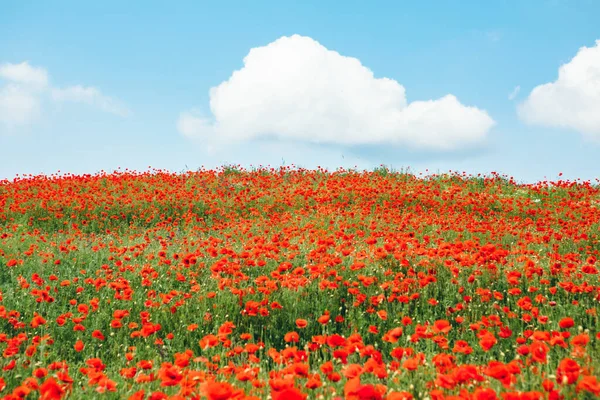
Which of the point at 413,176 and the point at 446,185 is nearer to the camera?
the point at 446,185

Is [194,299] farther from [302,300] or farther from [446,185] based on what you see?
[446,185]

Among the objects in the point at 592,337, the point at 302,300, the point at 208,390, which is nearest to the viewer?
the point at 208,390

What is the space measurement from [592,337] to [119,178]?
1566cm

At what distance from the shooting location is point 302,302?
17.9ft

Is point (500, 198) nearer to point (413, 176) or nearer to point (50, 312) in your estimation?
point (413, 176)

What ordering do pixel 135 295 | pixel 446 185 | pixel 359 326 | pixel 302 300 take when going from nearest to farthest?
pixel 359 326
pixel 302 300
pixel 135 295
pixel 446 185

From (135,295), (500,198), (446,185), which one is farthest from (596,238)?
(135,295)

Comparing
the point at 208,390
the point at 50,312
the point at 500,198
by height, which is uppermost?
the point at 500,198

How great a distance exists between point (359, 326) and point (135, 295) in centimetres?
293

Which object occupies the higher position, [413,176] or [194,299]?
[413,176]

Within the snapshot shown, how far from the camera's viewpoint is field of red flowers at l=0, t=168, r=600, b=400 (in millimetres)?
3100

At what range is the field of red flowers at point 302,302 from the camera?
310 cm

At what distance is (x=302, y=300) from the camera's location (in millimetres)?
5496

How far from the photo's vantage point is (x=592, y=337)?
14.6 feet
